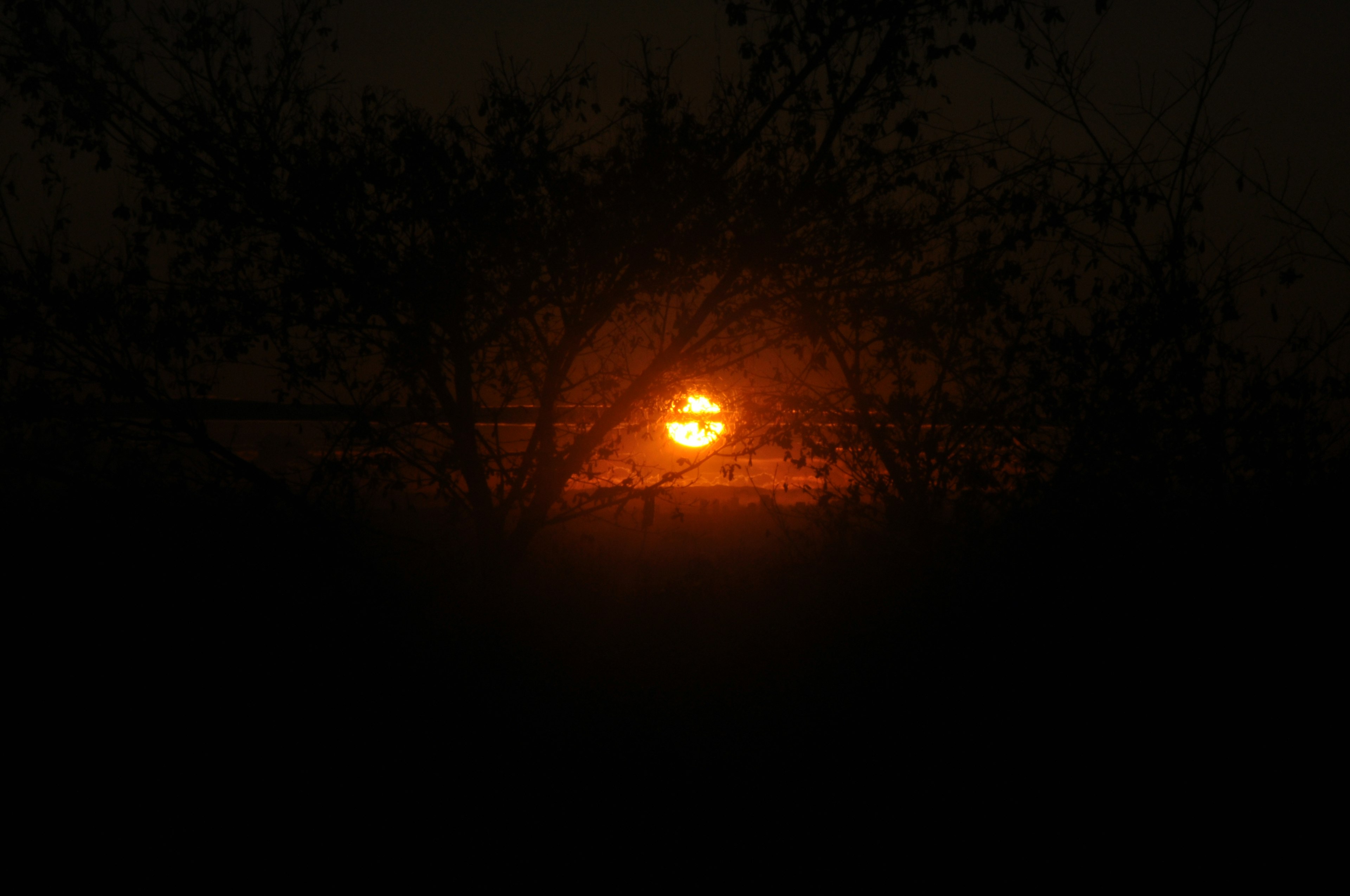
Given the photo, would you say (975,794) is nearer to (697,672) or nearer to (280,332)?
(697,672)

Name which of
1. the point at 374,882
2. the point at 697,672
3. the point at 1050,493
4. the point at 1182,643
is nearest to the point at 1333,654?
the point at 1182,643

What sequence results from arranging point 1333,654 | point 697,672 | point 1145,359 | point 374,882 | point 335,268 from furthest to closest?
point 1145,359 → point 335,268 → point 697,672 → point 1333,654 → point 374,882

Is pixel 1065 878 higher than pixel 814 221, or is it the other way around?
pixel 814 221

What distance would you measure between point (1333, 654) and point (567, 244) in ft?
15.3

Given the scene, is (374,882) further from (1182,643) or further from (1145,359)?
(1145,359)

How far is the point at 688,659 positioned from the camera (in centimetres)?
527

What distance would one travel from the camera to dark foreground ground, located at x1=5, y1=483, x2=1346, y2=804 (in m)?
4.14

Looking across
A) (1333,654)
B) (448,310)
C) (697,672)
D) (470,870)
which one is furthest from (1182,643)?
(448,310)

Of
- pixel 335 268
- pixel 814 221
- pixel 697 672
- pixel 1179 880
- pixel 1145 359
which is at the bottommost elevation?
pixel 1179 880

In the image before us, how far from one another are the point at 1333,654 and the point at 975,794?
214 cm

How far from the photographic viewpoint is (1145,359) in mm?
5969

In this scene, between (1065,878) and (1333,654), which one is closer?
(1065,878)

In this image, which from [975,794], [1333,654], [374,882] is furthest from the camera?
[1333,654]

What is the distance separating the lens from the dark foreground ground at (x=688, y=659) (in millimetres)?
4145
